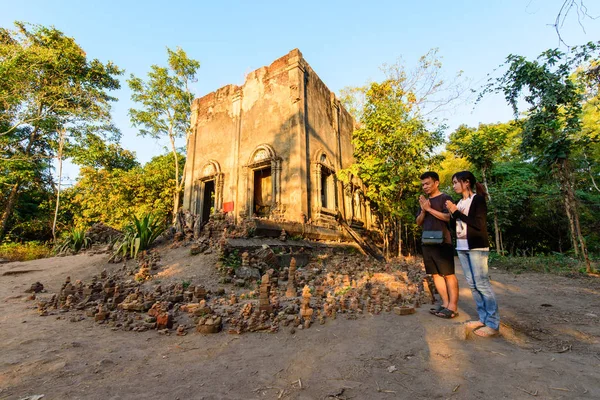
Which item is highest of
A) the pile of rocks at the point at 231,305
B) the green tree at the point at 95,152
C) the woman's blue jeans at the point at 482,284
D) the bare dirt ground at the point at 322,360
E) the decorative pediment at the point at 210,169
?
the green tree at the point at 95,152

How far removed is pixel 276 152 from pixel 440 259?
7.86 metres

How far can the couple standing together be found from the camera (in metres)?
2.56

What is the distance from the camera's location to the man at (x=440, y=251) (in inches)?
120

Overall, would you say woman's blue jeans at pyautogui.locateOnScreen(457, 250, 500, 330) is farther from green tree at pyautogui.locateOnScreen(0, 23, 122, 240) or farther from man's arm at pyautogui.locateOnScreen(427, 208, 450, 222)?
green tree at pyautogui.locateOnScreen(0, 23, 122, 240)

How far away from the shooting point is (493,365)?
6.48 feet

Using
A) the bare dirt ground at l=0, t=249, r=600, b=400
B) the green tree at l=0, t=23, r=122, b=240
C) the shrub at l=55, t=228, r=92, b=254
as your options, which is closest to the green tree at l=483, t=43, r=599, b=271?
the bare dirt ground at l=0, t=249, r=600, b=400

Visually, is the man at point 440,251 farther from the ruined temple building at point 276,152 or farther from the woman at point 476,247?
the ruined temple building at point 276,152

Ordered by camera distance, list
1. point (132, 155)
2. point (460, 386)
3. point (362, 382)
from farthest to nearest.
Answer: point (132, 155) → point (362, 382) → point (460, 386)

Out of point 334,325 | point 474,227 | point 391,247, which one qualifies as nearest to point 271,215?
point 391,247

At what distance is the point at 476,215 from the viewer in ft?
8.96

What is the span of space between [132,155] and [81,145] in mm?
4338

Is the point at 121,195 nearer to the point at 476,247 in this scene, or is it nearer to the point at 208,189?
the point at 208,189

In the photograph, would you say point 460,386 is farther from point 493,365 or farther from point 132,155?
point 132,155

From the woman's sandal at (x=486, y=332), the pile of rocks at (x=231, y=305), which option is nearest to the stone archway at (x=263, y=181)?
the pile of rocks at (x=231, y=305)
